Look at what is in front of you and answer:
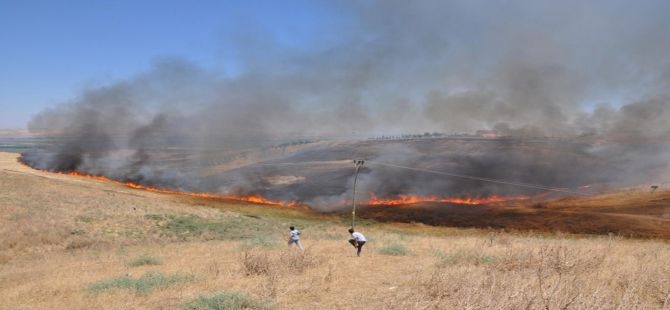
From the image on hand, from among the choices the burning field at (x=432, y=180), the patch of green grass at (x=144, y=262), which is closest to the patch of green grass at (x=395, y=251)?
the patch of green grass at (x=144, y=262)

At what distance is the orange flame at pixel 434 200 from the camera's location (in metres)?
52.4

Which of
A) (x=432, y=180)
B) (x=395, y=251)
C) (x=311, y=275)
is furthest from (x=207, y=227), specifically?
(x=432, y=180)

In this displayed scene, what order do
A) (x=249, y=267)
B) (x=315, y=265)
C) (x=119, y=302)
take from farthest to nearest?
(x=315, y=265) → (x=249, y=267) → (x=119, y=302)

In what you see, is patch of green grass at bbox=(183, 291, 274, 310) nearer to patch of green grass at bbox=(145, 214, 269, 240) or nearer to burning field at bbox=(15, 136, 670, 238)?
patch of green grass at bbox=(145, 214, 269, 240)

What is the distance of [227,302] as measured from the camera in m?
8.74

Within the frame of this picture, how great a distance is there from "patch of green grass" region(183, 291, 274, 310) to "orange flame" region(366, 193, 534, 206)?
4310 cm

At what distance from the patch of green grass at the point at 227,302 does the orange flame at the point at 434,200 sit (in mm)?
43100

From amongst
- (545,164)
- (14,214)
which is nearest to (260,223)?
(14,214)

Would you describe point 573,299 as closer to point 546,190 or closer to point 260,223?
point 260,223

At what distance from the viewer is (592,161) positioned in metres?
73.2

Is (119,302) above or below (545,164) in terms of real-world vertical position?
below

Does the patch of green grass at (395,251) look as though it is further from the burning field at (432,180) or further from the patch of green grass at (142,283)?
the burning field at (432,180)

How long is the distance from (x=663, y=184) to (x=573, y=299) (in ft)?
194

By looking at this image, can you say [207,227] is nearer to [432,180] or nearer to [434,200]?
[434,200]
